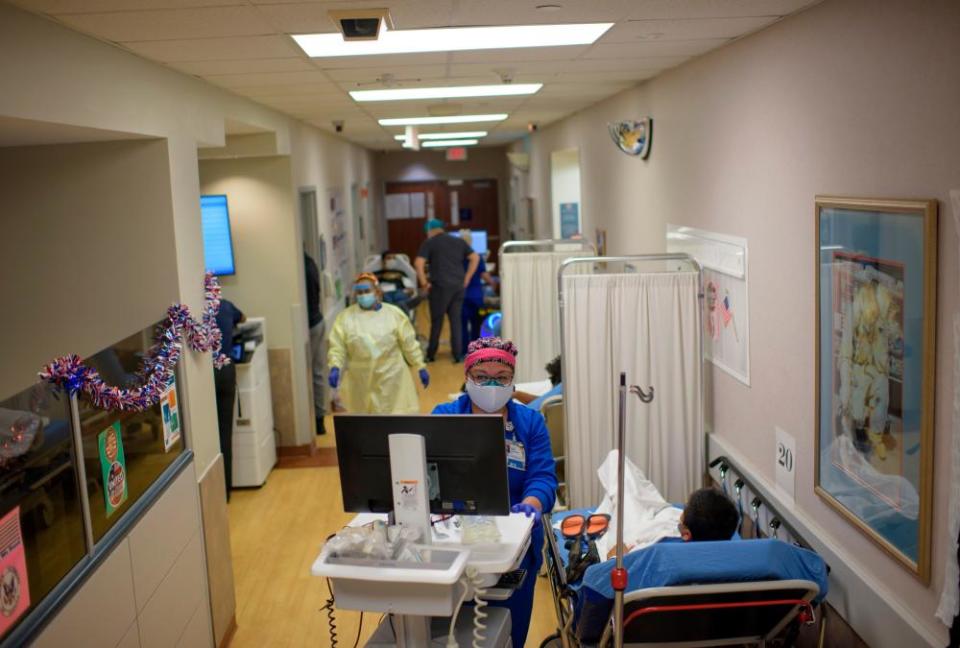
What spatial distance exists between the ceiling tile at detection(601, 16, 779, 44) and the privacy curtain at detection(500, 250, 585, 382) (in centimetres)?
291

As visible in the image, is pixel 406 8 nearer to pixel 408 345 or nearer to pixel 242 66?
pixel 242 66

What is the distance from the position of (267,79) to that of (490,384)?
98.5 inches

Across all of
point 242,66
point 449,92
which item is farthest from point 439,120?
point 242,66

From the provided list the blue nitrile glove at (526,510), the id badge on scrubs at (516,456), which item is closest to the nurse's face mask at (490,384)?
the id badge on scrubs at (516,456)

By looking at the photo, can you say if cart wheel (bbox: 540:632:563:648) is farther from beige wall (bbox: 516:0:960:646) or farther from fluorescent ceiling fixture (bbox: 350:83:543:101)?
fluorescent ceiling fixture (bbox: 350:83:543:101)

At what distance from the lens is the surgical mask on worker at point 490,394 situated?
3.46 m

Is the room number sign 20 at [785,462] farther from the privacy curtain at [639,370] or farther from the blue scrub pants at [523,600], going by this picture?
the blue scrub pants at [523,600]

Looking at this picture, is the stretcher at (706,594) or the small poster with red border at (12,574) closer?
the small poster with red border at (12,574)

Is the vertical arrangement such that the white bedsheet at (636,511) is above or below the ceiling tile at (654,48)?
below

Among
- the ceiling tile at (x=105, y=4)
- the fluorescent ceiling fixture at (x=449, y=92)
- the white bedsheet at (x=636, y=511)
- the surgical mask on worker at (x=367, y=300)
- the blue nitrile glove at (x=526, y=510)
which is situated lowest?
the white bedsheet at (x=636, y=511)

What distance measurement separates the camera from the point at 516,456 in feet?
11.4

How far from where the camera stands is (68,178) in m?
4.20

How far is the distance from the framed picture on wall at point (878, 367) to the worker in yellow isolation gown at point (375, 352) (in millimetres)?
3387

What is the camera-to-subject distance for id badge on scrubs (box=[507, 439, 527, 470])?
11.4ft
